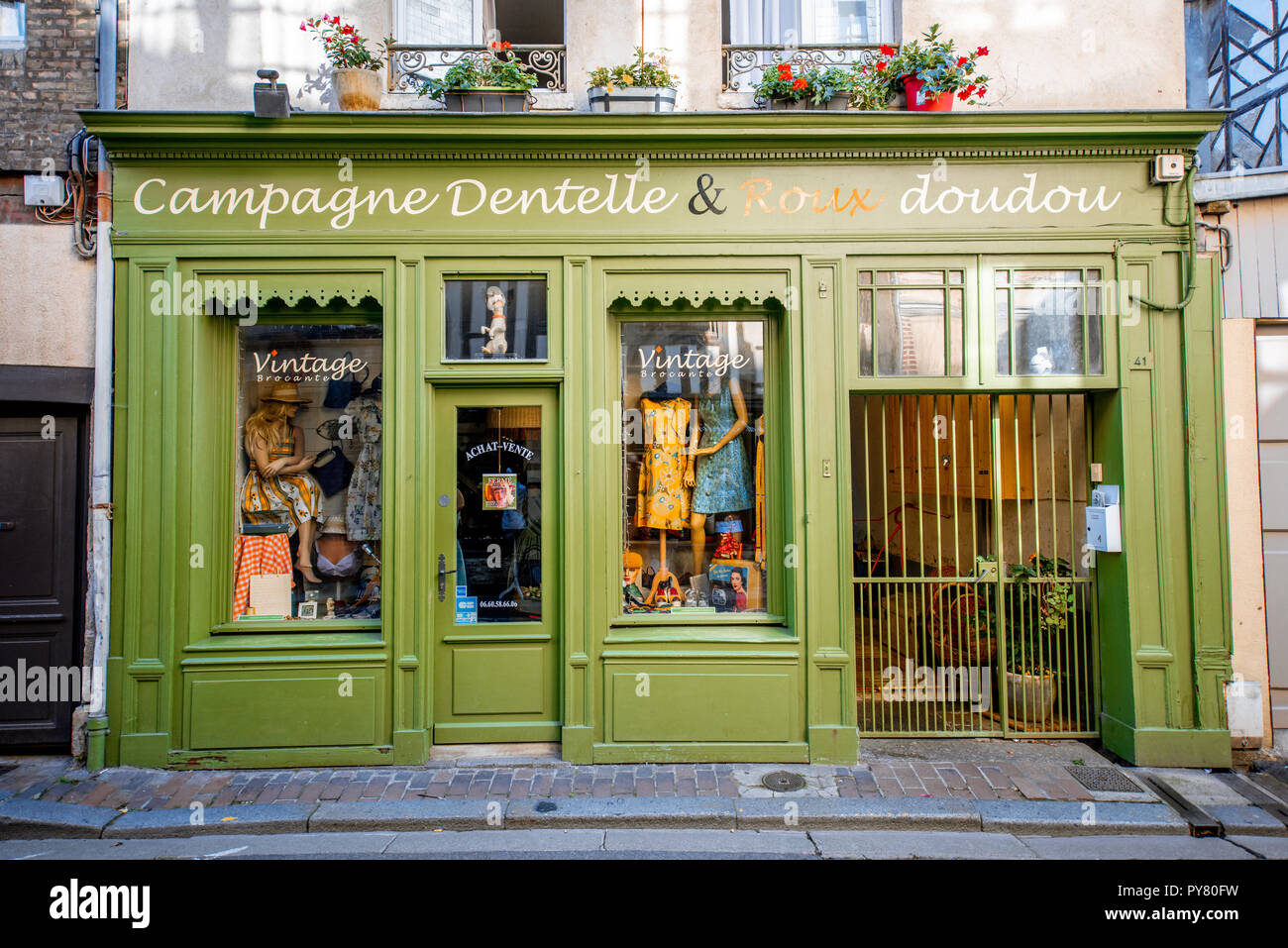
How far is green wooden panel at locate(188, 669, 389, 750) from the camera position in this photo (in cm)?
562

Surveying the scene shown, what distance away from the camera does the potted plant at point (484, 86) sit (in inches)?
228

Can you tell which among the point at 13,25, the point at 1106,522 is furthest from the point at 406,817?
the point at 13,25

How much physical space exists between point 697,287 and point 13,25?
5.69 meters

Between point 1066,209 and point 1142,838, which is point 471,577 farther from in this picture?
point 1066,209

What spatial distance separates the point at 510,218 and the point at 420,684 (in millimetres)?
3514

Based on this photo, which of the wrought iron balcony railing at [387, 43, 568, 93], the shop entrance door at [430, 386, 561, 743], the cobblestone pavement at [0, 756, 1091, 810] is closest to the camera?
the cobblestone pavement at [0, 756, 1091, 810]

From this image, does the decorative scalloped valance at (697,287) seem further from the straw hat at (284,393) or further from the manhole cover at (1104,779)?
the manhole cover at (1104,779)

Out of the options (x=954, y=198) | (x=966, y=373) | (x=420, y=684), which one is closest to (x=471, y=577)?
(x=420, y=684)

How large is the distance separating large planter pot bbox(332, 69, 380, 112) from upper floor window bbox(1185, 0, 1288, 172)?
250 inches

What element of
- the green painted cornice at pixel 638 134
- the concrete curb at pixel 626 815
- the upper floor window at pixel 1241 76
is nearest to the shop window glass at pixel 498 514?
the concrete curb at pixel 626 815

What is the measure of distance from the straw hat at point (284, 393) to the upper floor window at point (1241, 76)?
7.48m

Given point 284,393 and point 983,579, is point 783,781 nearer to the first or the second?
point 983,579

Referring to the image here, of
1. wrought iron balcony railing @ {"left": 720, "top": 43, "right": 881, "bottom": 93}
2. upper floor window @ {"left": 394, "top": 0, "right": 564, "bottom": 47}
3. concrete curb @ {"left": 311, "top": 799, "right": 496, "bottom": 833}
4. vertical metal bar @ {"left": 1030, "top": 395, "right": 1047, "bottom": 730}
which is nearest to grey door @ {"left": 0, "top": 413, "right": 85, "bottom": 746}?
concrete curb @ {"left": 311, "top": 799, "right": 496, "bottom": 833}

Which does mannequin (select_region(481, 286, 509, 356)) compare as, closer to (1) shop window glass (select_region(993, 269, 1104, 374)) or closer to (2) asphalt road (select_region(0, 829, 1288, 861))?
(2) asphalt road (select_region(0, 829, 1288, 861))
